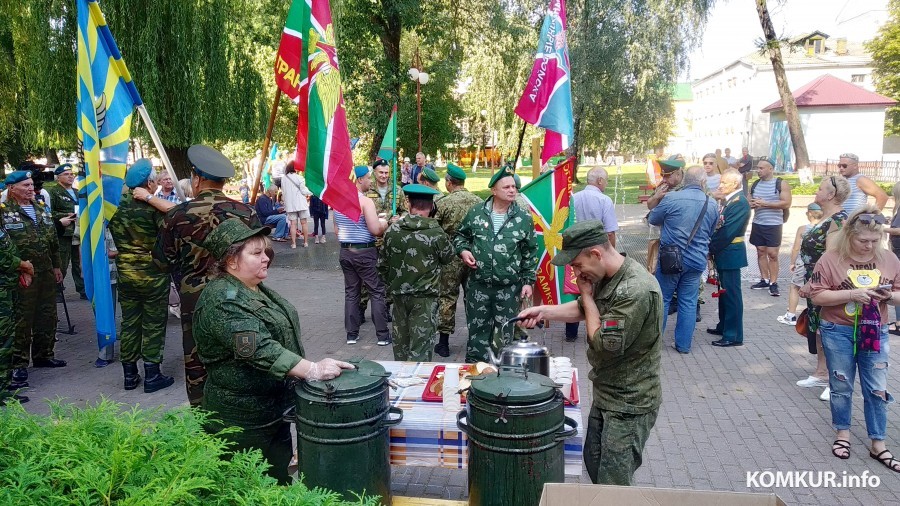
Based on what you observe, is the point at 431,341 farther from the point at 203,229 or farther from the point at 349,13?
the point at 349,13

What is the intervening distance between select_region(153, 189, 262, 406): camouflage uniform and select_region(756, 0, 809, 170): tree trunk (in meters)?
25.3

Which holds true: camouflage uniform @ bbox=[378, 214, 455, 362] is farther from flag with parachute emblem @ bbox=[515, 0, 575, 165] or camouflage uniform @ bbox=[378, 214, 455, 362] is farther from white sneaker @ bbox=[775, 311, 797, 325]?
white sneaker @ bbox=[775, 311, 797, 325]

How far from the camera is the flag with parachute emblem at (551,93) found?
7.83 m

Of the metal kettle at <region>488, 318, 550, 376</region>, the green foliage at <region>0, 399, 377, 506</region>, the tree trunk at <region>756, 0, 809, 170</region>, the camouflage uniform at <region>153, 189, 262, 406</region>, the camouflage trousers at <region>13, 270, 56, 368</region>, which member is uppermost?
the tree trunk at <region>756, 0, 809, 170</region>

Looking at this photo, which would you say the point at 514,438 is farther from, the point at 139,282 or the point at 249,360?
the point at 139,282

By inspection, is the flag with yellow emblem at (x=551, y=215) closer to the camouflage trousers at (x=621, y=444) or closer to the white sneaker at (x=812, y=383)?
the white sneaker at (x=812, y=383)

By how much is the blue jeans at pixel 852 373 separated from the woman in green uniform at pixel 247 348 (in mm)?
3647

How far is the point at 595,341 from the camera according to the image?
3.12 metres

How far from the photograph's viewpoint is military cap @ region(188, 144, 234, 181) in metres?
4.76

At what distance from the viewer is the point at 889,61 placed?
1841 inches

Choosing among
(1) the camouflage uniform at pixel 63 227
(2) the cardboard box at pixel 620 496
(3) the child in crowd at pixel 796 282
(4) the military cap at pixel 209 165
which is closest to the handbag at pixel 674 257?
(3) the child in crowd at pixel 796 282

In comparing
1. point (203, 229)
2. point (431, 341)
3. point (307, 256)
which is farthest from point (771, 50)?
point (203, 229)

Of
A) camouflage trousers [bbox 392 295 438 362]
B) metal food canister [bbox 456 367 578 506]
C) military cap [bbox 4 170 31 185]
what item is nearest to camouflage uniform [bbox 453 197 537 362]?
camouflage trousers [bbox 392 295 438 362]

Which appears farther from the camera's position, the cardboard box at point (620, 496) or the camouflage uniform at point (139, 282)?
the camouflage uniform at point (139, 282)
